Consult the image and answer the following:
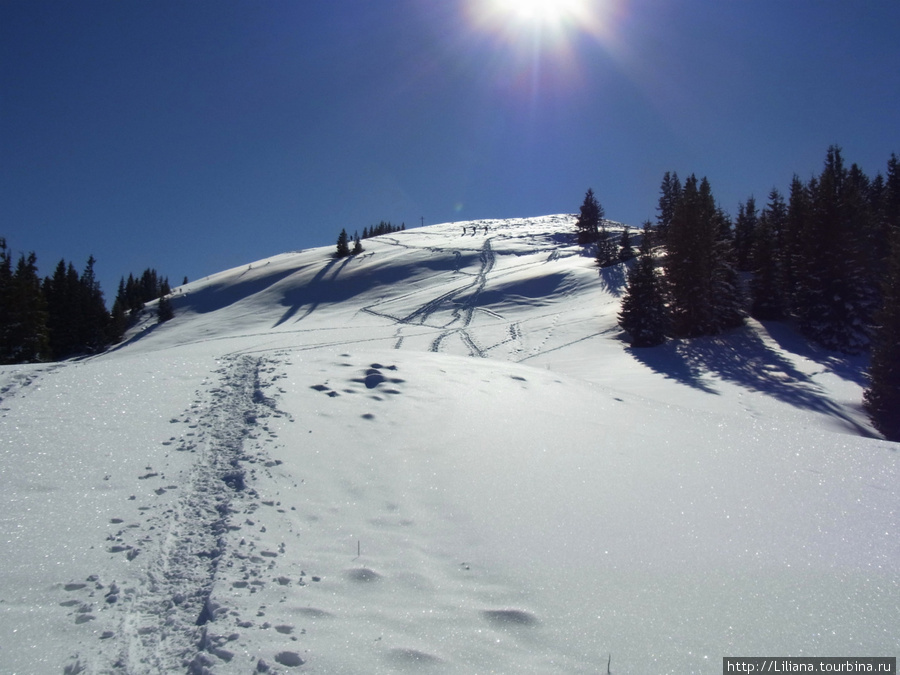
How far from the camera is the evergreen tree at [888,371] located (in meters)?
17.5

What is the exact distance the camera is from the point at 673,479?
7195 millimetres

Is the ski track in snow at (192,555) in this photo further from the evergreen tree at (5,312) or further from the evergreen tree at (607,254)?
the evergreen tree at (607,254)

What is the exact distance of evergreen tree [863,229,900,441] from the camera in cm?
1753

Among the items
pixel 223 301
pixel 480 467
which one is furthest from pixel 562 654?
pixel 223 301

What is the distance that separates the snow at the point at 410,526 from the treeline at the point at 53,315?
24.0 meters

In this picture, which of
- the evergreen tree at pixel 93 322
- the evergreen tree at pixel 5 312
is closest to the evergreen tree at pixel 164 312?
the evergreen tree at pixel 93 322

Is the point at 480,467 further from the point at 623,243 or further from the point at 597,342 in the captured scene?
the point at 623,243

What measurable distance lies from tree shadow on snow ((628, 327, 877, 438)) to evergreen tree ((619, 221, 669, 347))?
92 cm

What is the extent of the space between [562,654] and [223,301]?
59777 mm

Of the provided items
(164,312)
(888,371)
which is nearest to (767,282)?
(888,371)

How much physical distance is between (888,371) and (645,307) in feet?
40.4

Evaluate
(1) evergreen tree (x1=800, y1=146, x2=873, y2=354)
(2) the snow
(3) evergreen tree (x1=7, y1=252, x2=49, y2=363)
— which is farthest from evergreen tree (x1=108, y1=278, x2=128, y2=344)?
(1) evergreen tree (x1=800, y1=146, x2=873, y2=354)

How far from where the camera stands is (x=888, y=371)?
1800 cm

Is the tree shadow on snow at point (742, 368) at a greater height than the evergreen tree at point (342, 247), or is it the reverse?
the evergreen tree at point (342, 247)
